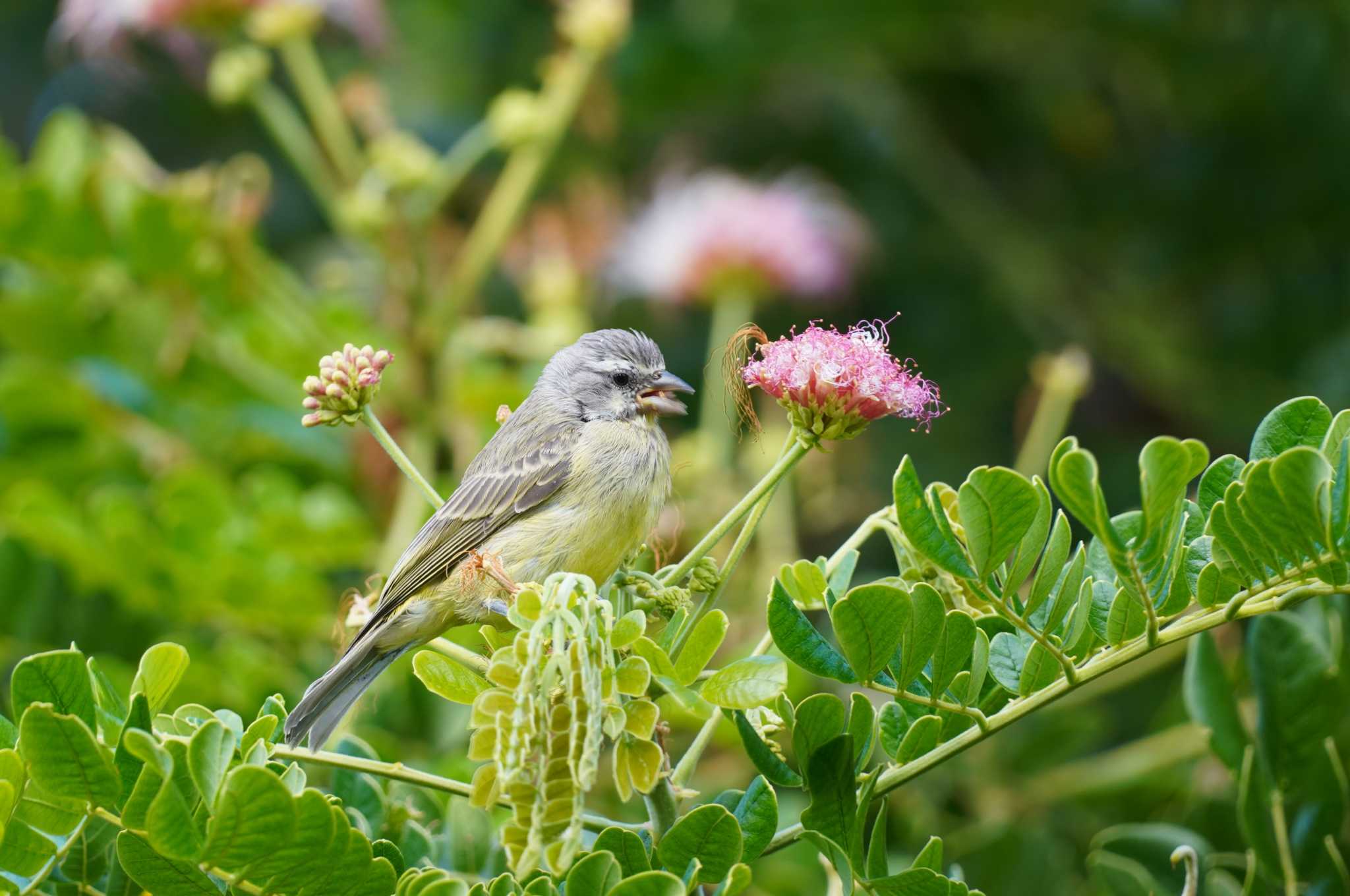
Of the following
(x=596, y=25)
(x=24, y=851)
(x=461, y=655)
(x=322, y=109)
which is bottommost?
(x=24, y=851)

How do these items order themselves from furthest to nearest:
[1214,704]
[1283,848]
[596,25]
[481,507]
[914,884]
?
[596,25]
[481,507]
[1214,704]
[1283,848]
[914,884]

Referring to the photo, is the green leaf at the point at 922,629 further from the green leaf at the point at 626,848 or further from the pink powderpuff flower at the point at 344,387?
the pink powderpuff flower at the point at 344,387

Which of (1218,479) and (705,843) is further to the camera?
(1218,479)

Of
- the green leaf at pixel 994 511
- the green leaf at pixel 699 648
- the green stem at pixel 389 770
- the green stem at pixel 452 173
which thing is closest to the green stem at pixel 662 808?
the green stem at pixel 389 770

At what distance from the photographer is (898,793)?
12.5 feet

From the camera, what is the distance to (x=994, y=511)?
1589 millimetres

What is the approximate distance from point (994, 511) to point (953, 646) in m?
0.19

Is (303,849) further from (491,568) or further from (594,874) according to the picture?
(491,568)

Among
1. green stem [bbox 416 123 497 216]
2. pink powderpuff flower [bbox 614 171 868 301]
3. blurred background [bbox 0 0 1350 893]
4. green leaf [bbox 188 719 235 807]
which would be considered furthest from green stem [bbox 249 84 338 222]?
green leaf [bbox 188 719 235 807]

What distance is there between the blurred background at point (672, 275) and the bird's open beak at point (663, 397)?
0.24 metres

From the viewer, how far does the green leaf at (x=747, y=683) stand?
1.54 meters

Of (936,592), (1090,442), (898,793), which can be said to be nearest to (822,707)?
(936,592)

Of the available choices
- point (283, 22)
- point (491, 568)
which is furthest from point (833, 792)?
point (283, 22)

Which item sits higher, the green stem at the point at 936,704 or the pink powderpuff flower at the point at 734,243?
the pink powderpuff flower at the point at 734,243
